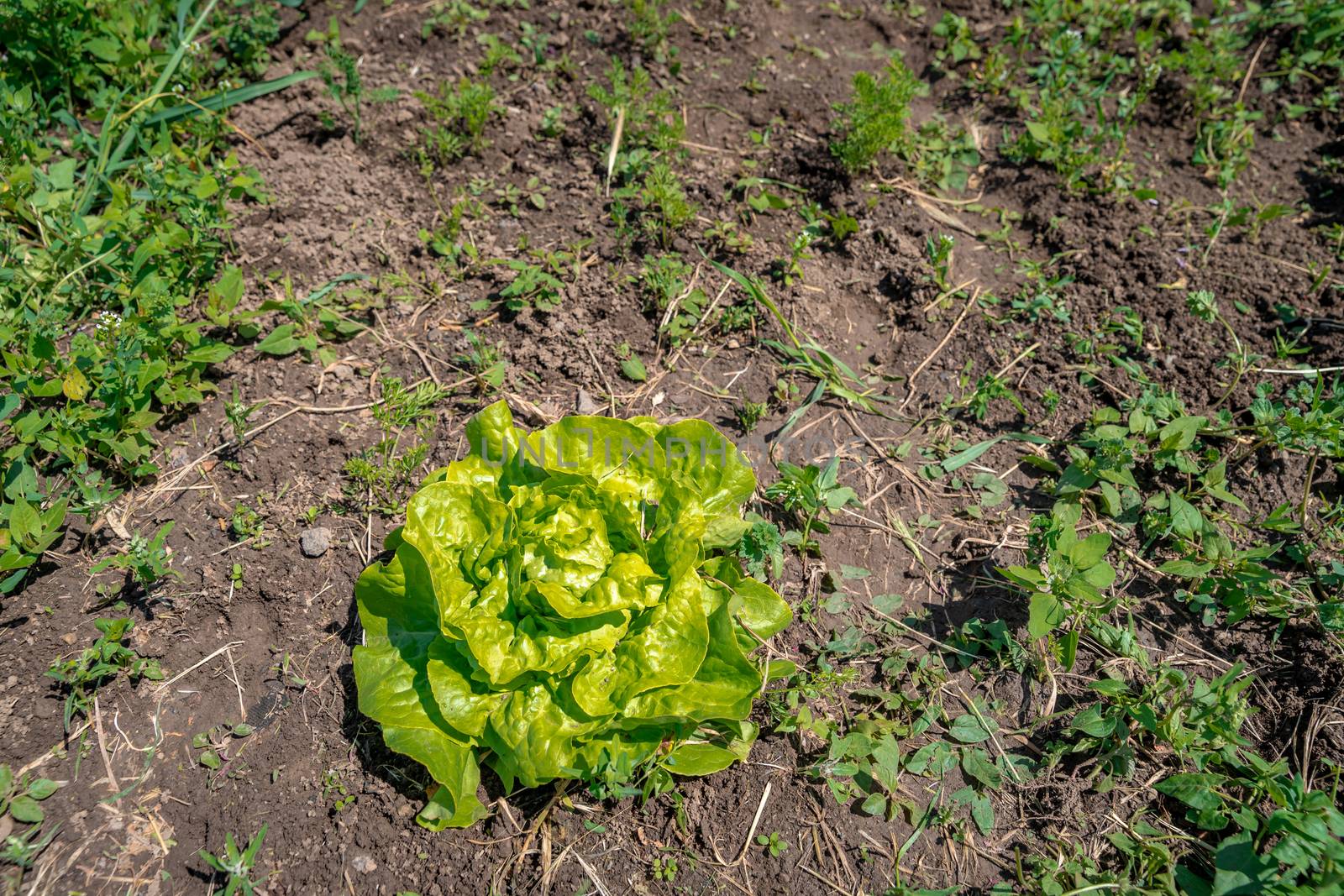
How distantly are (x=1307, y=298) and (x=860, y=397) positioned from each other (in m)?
2.04

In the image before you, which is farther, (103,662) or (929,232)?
(929,232)

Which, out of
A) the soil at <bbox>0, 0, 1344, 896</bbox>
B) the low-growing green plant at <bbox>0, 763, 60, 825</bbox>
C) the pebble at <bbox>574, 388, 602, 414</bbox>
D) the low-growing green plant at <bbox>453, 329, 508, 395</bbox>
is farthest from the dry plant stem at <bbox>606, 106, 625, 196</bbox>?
the low-growing green plant at <bbox>0, 763, 60, 825</bbox>

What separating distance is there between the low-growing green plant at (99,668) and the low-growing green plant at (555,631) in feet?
2.54

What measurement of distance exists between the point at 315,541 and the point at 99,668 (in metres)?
0.72

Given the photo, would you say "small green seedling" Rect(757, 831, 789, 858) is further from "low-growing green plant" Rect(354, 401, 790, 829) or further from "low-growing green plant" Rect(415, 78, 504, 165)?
"low-growing green plant" Rect(415, 78, 504, 165)

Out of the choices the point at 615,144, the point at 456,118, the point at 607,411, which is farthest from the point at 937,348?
the point at 456,118

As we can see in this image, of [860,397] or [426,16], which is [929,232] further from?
[426,16]

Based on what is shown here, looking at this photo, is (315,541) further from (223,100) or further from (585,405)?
(223,100)

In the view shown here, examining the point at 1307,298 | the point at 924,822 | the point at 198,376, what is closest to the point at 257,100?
the point at 198,376

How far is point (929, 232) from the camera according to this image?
12.7 feet

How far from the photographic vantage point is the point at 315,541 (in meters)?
2.93

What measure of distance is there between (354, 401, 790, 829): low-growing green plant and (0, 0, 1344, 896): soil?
0.25 metres

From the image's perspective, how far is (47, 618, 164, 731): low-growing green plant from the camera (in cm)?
256

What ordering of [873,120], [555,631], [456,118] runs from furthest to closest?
[456,118], [873,120], [555,631]
